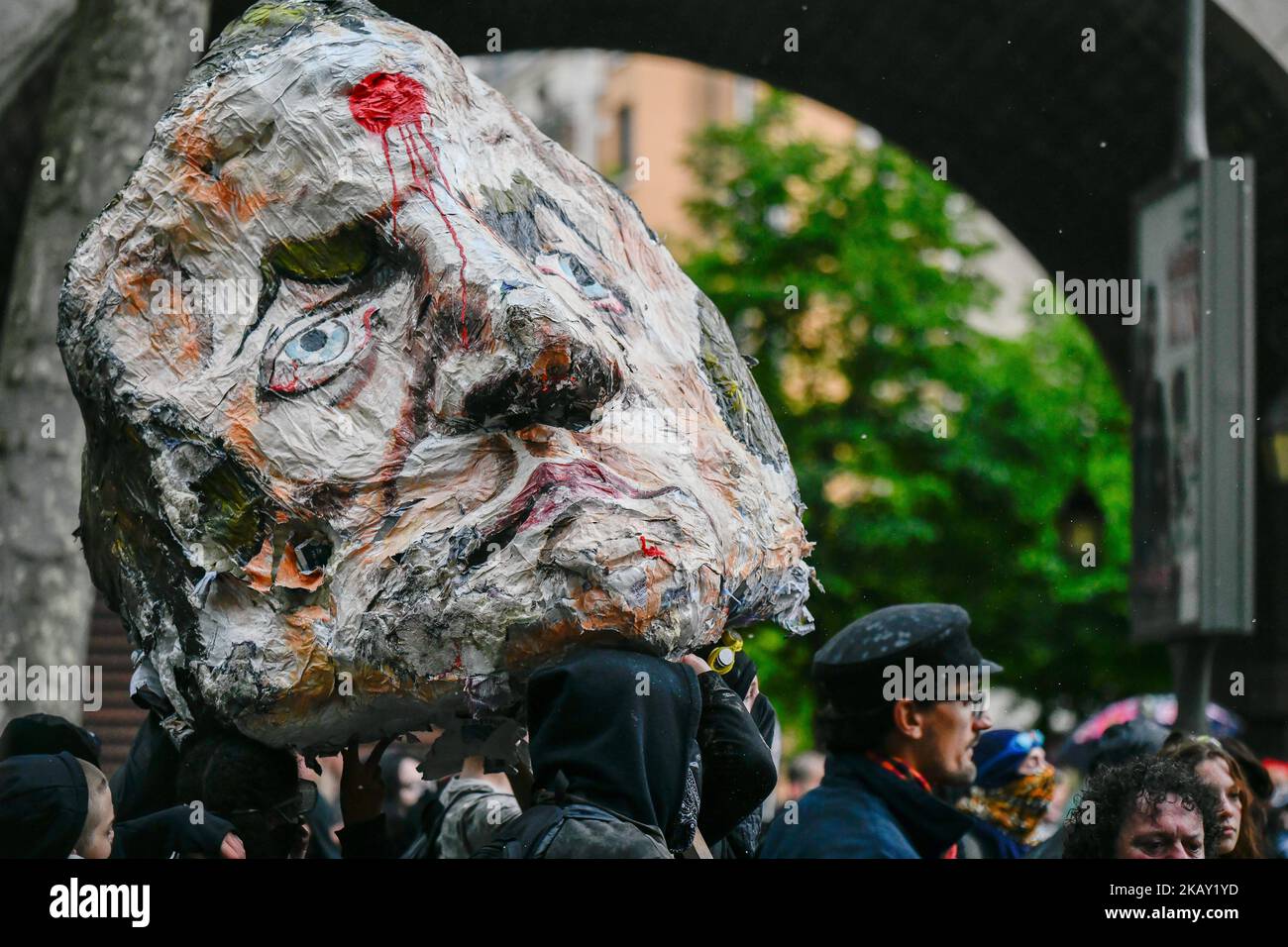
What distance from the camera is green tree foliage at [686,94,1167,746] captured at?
648 inches

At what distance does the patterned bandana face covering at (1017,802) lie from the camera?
5.36 m

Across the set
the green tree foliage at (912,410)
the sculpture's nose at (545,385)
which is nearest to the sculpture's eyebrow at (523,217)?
→ the sculpture's nose at (545,385)

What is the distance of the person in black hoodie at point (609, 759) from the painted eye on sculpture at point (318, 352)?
2.83ft

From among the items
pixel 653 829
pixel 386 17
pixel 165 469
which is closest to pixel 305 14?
pixel 386 17

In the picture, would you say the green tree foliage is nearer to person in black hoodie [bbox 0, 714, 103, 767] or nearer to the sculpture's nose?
person in black hoodie [bbox 0, 714, 103, 767]

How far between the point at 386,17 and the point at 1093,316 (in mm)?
6367

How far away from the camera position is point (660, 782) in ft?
10.0

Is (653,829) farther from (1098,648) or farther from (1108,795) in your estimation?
(1098,648)

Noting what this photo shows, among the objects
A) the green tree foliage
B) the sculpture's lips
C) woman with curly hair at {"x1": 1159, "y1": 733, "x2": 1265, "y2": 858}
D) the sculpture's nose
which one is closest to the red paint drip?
the sculpture's lips

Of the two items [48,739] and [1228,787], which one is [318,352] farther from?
[1228,787]

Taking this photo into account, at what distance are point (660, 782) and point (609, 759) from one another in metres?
0.13

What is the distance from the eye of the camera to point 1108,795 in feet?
12.1

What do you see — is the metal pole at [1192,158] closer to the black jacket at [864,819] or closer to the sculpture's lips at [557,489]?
the black jacket at [864,819]

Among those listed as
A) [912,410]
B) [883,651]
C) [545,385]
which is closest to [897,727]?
[883,651]
